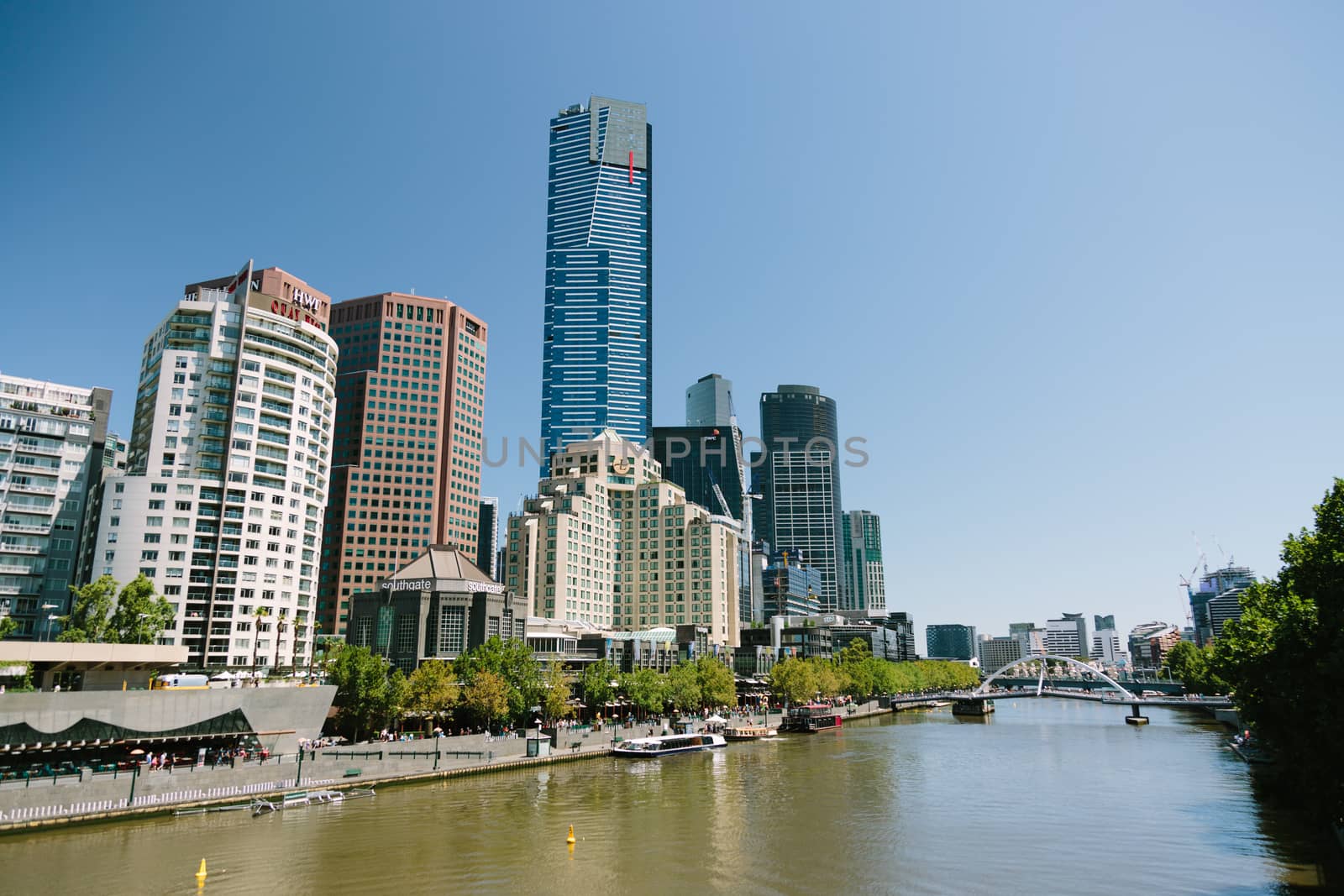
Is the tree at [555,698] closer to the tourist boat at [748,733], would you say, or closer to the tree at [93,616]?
the tourist boat at [748,733]

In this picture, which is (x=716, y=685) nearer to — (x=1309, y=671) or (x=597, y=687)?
(x=597, y=687)

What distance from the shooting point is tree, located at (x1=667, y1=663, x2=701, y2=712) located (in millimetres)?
153000

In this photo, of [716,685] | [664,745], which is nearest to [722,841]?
[664,745]

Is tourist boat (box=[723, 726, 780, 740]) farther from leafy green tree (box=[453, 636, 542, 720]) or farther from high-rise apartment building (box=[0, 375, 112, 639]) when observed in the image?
high-rise apartment building (box=[0, 375, 112, 639])

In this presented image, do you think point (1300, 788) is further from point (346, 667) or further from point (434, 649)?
point (434, 649)

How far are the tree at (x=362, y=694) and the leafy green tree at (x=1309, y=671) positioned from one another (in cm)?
8869

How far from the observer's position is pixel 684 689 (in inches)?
6117

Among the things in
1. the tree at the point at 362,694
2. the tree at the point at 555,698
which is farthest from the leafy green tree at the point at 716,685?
the tree at the point at 362,694

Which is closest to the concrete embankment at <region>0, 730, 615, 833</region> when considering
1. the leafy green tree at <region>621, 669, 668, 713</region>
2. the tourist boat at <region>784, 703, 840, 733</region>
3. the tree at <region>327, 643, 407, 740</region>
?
the tree at <region>327, 643, 407, 740</region>

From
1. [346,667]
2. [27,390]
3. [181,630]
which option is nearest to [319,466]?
[181,630]

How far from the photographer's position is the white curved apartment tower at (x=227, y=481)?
419 ft

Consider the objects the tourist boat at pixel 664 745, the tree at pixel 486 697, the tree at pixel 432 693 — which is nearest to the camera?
the tree at pixel 432 693

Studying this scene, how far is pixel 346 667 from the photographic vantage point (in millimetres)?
101250

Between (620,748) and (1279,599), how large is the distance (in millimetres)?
80730
